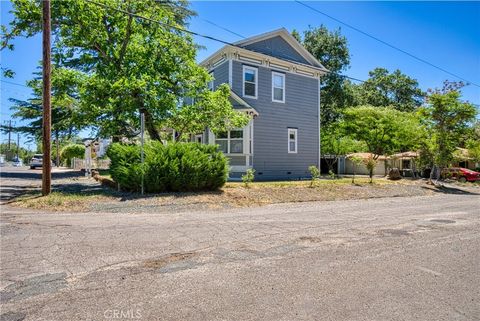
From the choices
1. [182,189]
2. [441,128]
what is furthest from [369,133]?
[182,189]

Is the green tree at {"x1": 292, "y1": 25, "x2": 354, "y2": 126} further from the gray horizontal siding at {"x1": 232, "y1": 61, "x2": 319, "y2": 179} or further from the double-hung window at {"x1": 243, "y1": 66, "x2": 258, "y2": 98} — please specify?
the double-hung window at {"x1": 243, "y1": 66, "x2": 258, "y2": 98}

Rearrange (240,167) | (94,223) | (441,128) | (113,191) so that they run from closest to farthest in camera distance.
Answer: (94,223) → (113,191) → (240,167) → (441,128)

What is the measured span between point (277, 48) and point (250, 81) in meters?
3.29

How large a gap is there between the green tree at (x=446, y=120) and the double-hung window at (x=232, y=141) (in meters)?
12.3

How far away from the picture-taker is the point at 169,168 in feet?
39.6

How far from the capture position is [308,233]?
706 cm

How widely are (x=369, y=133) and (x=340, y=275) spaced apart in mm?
22729

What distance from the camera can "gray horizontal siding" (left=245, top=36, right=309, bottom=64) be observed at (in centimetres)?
1995

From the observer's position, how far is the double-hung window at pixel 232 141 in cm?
1883

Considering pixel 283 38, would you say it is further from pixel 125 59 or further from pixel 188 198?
pixel 188 198

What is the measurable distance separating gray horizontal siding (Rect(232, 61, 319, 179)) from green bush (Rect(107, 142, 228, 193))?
262 inches

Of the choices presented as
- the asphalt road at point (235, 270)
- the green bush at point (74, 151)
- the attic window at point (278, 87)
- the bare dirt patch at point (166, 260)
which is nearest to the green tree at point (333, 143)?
the attic window at point (278, 87)

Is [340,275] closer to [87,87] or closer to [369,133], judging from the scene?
[87,87]

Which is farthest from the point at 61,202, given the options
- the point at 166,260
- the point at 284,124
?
Result: the point at 284,124
